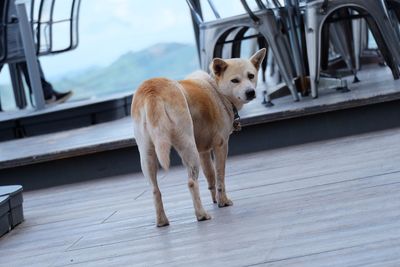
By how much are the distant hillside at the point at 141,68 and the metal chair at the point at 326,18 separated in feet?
18.9

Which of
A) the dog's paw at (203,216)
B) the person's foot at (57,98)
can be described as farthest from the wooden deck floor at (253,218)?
the person's foot at (57,98)

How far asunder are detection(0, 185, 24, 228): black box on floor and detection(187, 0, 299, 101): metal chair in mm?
1609

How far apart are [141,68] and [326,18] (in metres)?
6.37

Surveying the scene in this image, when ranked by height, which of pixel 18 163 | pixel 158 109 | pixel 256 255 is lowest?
pixel 18 163

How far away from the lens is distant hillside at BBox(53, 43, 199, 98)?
11.1 m

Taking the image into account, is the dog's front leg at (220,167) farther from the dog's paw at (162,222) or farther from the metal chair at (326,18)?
the metal chair at (326,18)

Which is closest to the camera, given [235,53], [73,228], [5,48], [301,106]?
[73,228]

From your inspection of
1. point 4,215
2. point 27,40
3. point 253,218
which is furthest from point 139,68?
point 253,218

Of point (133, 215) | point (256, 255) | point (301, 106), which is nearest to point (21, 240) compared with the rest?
point (133, 215)

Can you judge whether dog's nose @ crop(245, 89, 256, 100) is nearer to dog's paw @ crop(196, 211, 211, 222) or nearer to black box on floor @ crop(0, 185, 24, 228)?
dog's paw @ crop(196, 211, 211, 222)

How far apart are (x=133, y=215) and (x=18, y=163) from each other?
1.42 m

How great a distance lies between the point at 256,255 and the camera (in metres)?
2.58

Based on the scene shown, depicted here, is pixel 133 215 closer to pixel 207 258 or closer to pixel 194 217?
pixel 194 217

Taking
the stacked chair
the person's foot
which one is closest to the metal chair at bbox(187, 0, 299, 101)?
the stacked chair
